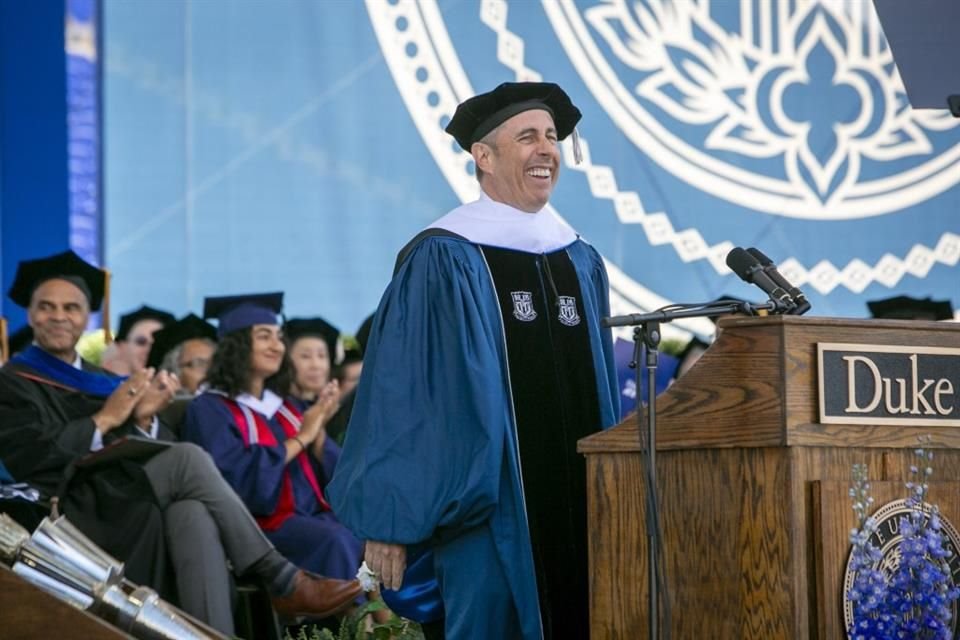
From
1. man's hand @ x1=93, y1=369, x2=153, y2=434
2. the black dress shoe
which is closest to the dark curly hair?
man's hand @ x1=93, y1=369, x2=153, y2=434

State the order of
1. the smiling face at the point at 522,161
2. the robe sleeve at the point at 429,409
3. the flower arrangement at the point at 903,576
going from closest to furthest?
the flower arrangement at the point at 903,576
the robe sleeve at the point at 429,409
the smiling face at the point at 522,161

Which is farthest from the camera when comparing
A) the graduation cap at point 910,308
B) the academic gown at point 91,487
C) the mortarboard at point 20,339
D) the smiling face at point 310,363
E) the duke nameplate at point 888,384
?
the graduation cap at point 910,308

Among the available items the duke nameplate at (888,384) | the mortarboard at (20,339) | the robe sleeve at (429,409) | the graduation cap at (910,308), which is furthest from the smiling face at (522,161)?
the graduation cap at (910,308)

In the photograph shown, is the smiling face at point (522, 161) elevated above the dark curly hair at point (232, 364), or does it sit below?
above

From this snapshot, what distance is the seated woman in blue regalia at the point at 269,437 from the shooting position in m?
5.86

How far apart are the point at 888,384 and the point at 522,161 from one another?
1.20m

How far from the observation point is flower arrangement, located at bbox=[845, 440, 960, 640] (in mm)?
2521

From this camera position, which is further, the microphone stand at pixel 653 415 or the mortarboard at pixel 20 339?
the mortarboard at pixel 20 339

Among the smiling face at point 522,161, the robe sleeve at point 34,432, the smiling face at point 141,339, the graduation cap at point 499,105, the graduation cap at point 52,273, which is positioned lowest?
the robe sleeve at point 34,432

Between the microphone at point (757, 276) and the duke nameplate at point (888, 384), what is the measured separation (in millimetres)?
146

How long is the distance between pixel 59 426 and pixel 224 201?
44.9 inches

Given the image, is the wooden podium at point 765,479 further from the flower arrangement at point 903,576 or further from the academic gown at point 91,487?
the academic gown at point 91,487

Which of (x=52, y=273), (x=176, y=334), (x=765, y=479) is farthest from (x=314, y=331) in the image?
(x=765, y=479)

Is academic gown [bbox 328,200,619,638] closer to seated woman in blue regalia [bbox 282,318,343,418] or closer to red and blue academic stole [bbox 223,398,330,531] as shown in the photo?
red and blue academic stole [bbox 223,398,330,531]
